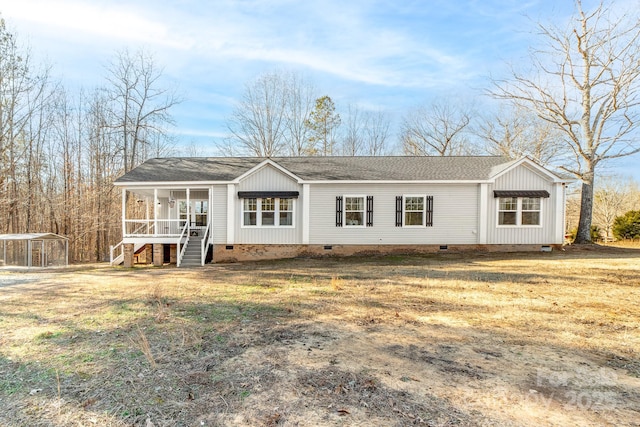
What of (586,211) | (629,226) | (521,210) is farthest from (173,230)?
(629,226)

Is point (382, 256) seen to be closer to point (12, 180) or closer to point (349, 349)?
point (349, 349)

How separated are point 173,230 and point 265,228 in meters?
4.89

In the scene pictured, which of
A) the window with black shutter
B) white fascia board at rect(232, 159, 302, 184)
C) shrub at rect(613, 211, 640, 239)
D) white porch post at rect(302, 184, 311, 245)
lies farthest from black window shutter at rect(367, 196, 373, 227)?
shrub at rect(613, 211, 640, 239)

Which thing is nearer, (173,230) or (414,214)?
(414,214)

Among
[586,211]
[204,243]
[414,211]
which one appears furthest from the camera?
[586,211]

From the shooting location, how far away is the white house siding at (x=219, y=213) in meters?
14.0

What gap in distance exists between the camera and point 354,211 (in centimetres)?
1430

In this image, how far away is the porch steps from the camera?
1327 centimetres

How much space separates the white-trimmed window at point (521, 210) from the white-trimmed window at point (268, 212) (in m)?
9.36

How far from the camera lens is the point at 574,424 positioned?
2408 mm

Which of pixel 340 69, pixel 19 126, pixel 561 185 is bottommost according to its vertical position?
pixel 561 185

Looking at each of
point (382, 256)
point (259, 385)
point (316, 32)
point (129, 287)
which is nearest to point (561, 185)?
point (382, 256)

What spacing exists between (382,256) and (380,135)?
1870 cm

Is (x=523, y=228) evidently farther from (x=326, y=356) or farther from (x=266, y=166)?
(x=326, y=356)
